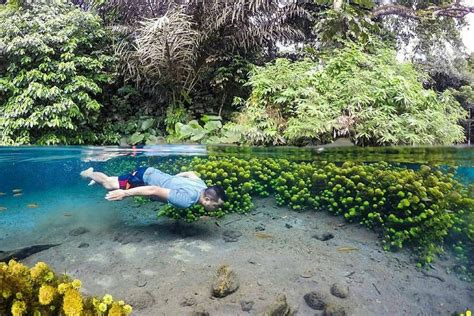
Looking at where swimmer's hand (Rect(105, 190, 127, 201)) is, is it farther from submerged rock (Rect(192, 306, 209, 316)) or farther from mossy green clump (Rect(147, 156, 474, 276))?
submerged rock (Rect(192, 306, 209, 316))

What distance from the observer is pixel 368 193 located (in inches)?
235

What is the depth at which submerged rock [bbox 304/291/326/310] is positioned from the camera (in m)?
4.20

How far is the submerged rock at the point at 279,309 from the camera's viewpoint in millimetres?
4054

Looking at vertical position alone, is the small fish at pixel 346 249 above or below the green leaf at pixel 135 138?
below

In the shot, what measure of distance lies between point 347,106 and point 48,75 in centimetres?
748

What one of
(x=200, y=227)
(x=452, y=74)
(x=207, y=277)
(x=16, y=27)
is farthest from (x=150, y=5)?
(x=452, y=74)

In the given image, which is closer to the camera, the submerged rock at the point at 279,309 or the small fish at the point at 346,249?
the submerged rock at the point at 279,309

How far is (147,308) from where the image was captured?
153 inches

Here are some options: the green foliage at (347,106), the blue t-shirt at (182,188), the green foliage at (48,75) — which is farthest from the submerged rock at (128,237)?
the green foliage at (48,75)

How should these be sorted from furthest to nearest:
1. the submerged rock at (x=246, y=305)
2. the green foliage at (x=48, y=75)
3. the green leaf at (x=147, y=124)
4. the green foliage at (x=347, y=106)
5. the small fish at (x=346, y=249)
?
the green leaf at (x=147, y=124) < the green foliage at (x=48, y=75) < the green foliage at (x=347, y=106) < the small fish at (x=346, y=249) < the submerged rock at (x=246, y=305)

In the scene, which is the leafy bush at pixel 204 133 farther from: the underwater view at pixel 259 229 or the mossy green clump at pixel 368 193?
the mossy green clump at pixel 368 193

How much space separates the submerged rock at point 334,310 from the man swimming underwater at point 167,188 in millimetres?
2006

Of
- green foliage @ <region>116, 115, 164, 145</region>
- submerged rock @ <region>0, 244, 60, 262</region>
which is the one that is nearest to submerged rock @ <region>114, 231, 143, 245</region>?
submerged rock @ <region>0, 244, 60, 262</region>

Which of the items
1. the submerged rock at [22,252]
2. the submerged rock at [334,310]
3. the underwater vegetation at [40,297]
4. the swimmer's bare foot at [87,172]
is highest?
the swimmer's bare foot at [87,172]
